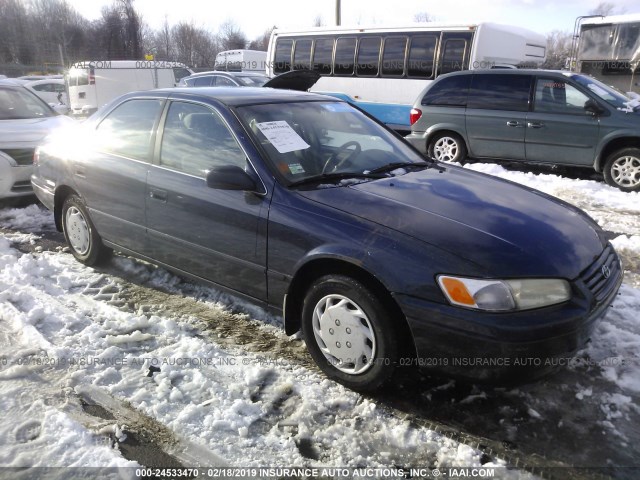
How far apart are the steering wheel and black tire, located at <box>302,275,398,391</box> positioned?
87cm

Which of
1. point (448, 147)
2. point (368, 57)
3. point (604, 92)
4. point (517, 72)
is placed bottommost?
point (448, 147)

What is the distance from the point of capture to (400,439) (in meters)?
2.49

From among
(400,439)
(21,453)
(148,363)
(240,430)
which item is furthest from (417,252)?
(21,453)

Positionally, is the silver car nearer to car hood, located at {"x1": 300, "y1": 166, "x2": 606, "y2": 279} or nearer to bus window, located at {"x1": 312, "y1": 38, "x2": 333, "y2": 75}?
car hood, located at {"x1": 300, "y1": 166, "x2": 606, "y2": 279}

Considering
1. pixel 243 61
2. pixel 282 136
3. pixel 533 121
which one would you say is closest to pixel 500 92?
pixel 533 121

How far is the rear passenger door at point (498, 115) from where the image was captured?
8.33 m

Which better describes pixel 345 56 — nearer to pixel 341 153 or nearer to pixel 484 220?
pixel 341 153

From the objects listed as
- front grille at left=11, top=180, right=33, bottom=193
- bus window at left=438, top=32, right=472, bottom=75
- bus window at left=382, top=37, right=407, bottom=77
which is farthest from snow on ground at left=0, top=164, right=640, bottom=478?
bus window at left=382, top=37, right=407, bottom=77

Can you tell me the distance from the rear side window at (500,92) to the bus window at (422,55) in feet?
12.5

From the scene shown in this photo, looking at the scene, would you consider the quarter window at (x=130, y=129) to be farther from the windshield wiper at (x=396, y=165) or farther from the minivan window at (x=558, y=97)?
the minivan window at (x=558, y=97)

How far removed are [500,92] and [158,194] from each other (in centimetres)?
678

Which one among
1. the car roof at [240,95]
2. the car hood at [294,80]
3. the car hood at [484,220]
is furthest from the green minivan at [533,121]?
the car roof at [240,95]

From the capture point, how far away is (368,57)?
43.8ft

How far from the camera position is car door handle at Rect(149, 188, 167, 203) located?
11.9ft
